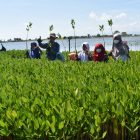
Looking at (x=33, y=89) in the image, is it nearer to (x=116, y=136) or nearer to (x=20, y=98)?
(x=20, y=98)

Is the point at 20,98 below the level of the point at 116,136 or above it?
above

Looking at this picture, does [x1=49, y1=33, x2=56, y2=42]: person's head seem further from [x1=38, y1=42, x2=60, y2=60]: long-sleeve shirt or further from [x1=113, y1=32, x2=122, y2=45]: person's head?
Result: [x1=113, y1=32, x2=122, y2=45]: person's head

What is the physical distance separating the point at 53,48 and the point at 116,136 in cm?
1270

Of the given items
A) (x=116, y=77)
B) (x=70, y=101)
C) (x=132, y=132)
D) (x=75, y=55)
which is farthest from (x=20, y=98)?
(x=75, y=55)

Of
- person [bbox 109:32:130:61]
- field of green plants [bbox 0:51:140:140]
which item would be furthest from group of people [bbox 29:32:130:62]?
field of green plants [bbox 0:51:140:140]

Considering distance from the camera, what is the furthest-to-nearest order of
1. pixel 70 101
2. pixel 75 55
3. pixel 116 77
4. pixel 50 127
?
1. pixel 75 55
2. pixel 116 77
3. pixel 70 101
4. pixel 50 127

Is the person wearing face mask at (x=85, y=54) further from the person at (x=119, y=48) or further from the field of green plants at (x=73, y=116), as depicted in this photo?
the field of green plants at (x=73, y=116)

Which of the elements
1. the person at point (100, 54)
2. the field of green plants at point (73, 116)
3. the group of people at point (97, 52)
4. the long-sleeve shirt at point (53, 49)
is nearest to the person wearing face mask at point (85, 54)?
the group of people at point (97, 52)

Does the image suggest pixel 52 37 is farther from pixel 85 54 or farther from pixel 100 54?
pixel 100 54

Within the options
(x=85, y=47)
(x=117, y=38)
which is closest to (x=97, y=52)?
(x=85, y=47)

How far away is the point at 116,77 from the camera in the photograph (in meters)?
8.04

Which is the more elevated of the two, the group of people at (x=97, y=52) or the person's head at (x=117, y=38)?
the person's head at (x=117, y=38)

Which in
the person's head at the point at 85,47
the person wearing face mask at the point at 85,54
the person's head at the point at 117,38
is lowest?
the person wearing face mask at the point at 85,54

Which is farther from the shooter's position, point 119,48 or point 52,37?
point 52,37
